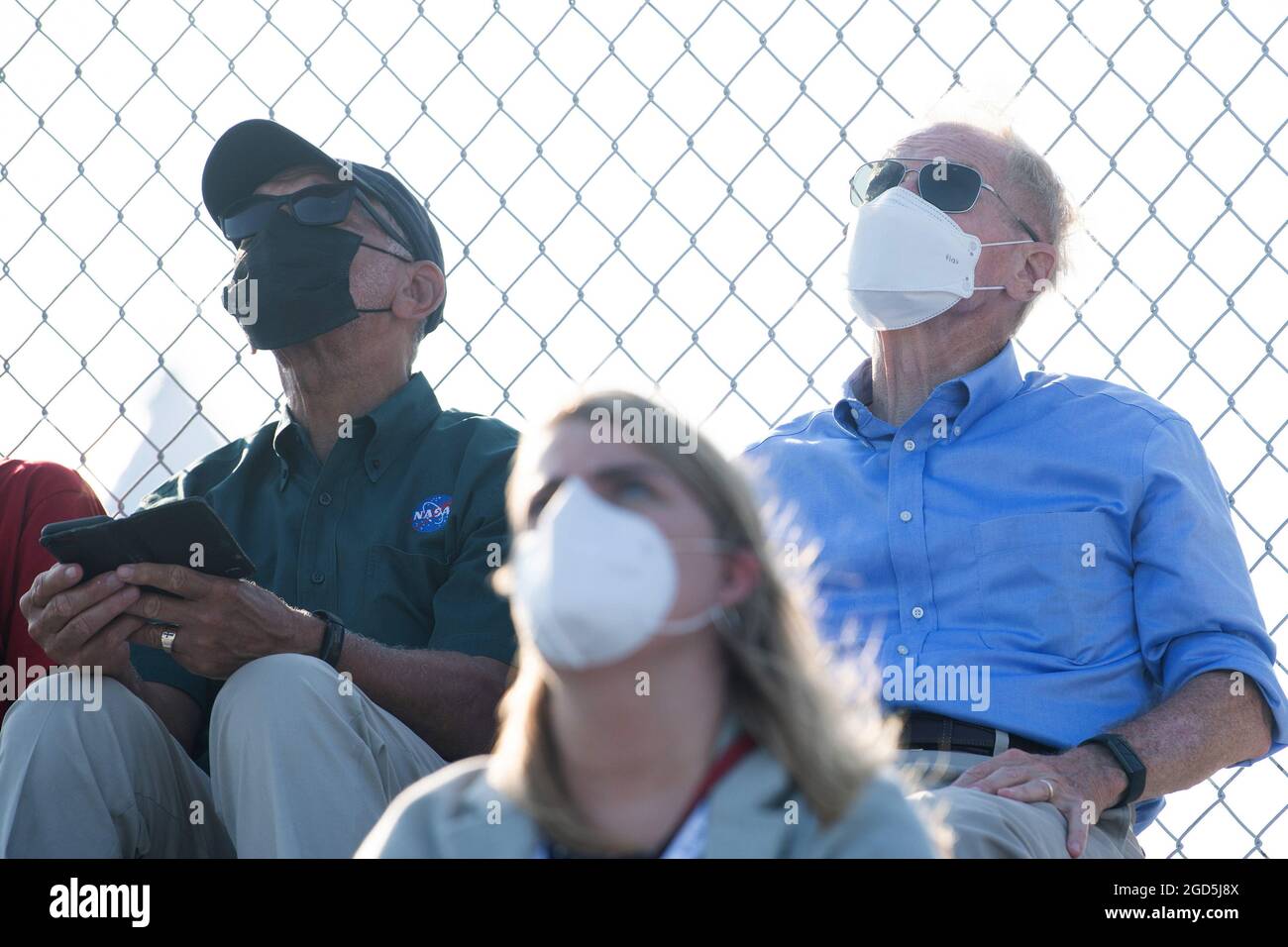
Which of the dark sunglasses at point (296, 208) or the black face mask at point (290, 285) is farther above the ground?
the dark sunglasses at point (296, 208)

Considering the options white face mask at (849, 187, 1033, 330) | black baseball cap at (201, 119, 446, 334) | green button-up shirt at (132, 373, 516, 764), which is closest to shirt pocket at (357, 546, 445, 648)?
green button-up shirt at (132, 373, 516, 764)

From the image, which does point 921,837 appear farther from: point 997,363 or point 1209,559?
point 997,363

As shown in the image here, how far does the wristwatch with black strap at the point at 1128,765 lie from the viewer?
2545 millimetres

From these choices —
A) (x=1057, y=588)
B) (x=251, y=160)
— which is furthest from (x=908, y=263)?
(x=251, y=160)

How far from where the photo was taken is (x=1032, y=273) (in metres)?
3.44

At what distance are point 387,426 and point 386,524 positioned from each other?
0.27 metres

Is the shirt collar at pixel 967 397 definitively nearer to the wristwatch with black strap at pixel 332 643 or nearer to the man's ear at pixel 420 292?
the man's ear at pixel 420 292

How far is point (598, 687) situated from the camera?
173 centimetres

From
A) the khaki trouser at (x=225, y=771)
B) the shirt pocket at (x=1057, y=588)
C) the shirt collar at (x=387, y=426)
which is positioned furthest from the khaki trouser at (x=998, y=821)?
the shirt collar at (x=387, y=426)

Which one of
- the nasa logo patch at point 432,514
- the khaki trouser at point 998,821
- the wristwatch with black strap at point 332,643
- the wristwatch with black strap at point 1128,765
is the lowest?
the khaki trouser at point 998,821

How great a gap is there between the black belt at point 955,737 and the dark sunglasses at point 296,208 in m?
1.71

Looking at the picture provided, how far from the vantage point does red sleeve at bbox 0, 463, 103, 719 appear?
3.14 metres

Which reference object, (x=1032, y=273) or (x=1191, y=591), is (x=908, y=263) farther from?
(x=1191, y=591)

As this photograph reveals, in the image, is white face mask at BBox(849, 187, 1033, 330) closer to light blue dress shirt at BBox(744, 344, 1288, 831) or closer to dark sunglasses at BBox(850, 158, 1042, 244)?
dark sunglasses at BBox(850, 158, 1042, 244)
